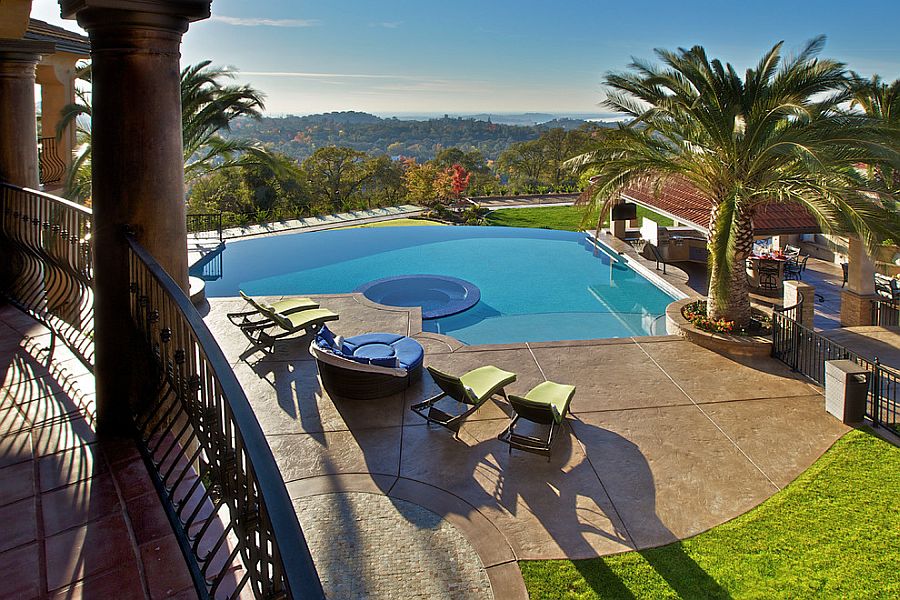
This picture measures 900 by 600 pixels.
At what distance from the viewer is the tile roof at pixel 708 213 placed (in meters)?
15.1

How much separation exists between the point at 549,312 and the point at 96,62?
40.6ft

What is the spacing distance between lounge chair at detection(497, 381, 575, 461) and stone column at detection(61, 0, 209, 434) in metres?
4.61

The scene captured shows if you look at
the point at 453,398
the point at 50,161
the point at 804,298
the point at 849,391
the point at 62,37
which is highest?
the point at 62,37

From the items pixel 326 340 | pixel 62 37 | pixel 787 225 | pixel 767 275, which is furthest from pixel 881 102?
pixel 62 37

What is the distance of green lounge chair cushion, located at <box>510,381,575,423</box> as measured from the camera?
24.2 feet

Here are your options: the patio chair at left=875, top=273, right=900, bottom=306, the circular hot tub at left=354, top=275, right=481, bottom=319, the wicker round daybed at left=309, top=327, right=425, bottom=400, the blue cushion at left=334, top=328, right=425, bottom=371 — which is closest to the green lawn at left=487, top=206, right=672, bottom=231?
the circular hot tub at left=354, top=275, right=481, bottom=319

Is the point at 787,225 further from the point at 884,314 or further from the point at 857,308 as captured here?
the point at 884,314

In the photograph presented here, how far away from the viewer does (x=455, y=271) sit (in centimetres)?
1939

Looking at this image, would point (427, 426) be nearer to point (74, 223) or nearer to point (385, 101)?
point (74, 223)

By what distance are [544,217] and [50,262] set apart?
89.4ft

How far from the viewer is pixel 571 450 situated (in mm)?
7457

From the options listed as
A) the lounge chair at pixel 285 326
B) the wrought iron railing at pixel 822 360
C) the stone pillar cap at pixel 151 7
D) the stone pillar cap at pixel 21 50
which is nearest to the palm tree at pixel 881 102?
the wrought iron railing at pixel 822 360

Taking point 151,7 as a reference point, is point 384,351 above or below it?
below

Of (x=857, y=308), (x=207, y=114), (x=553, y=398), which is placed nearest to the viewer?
(x=553, y=398)
